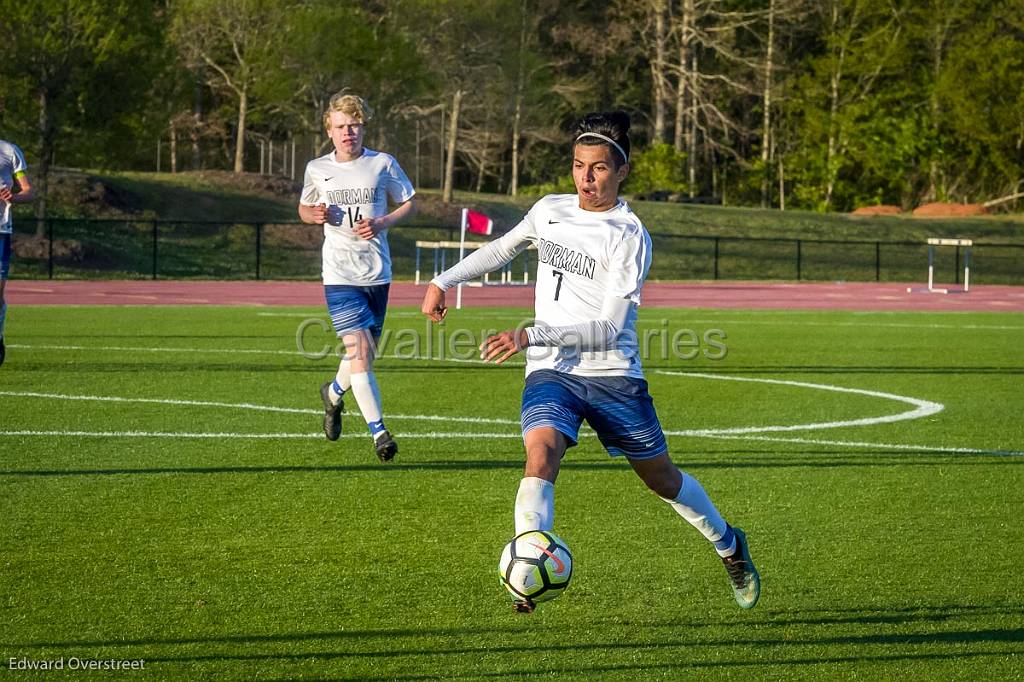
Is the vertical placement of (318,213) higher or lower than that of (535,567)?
higher

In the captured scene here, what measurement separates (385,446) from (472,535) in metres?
2.38

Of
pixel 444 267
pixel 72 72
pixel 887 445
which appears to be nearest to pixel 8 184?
pixel 887 445

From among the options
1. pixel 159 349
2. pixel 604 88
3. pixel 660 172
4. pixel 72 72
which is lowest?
pixel 159 349

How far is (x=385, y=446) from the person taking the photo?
975cm

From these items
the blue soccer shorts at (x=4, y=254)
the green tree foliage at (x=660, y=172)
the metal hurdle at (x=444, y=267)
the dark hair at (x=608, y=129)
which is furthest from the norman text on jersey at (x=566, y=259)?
the green tree foliage at (x=660, y=172)

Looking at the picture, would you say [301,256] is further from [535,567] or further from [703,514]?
[535,567]

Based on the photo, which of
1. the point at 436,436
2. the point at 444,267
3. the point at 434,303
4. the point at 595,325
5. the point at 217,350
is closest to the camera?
the point at 595,325

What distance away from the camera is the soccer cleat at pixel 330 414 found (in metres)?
10.7

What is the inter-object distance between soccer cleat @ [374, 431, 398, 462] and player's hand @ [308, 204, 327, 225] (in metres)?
1.58

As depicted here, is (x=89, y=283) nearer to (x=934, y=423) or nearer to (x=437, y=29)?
(x=437, y=29)

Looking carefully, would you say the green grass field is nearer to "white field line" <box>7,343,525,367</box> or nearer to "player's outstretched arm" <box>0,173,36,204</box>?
"player's outstretched arm" <box>0,173,36,204</box>

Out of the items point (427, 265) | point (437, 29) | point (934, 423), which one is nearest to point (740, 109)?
point (437, 29)
